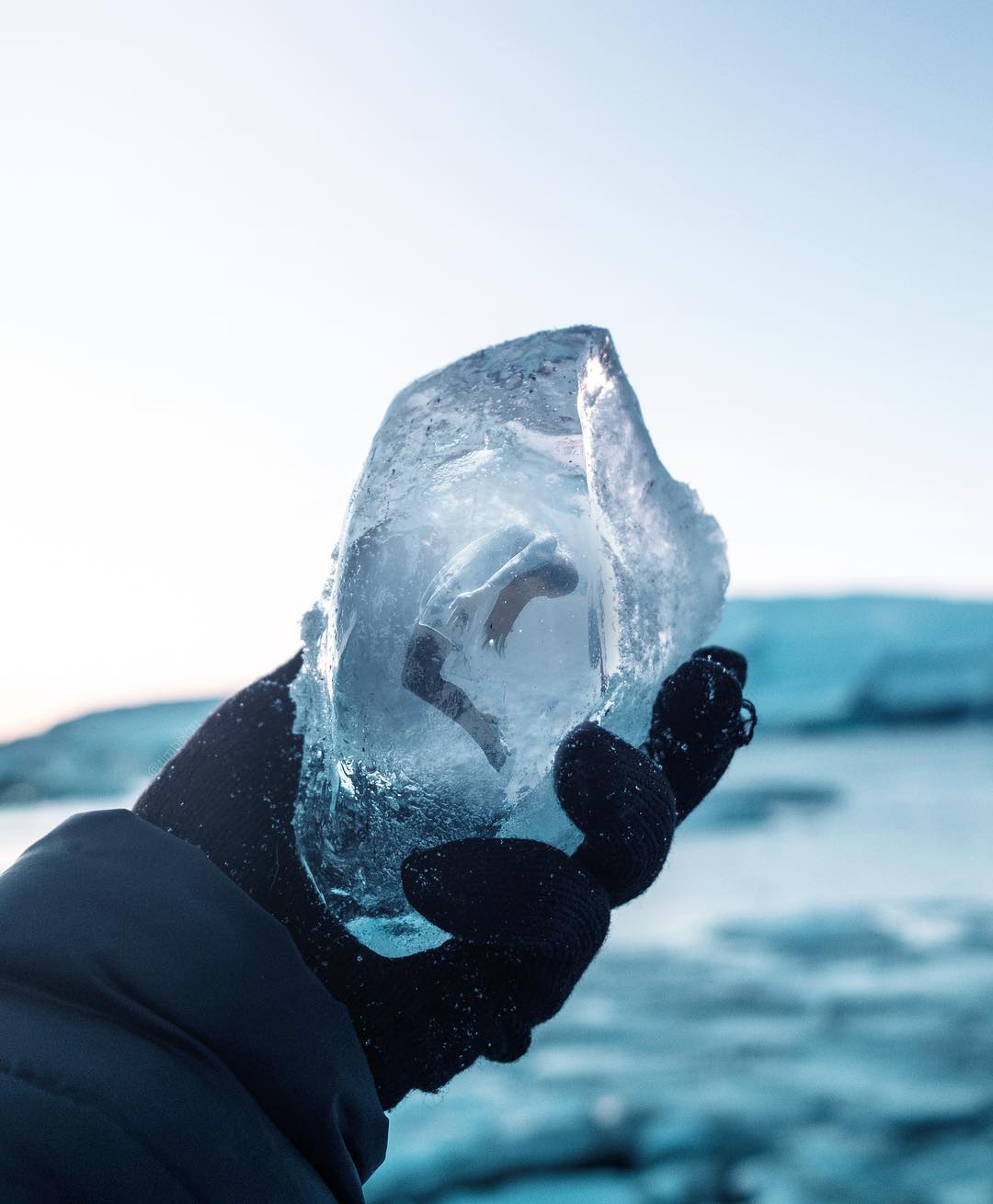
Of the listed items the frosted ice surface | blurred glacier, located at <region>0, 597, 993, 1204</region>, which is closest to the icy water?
blurred glacier, located at <region>0, 597, 993, 1204</region>

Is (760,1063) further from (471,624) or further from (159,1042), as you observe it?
(159,1042)

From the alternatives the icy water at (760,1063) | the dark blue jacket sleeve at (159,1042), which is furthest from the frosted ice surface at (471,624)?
the icy water at (760,1063)

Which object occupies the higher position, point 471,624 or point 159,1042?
point 471,624

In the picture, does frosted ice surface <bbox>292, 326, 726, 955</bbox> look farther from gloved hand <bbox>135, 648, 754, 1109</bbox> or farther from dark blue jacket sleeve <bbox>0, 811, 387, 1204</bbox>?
dark blue jacket sleeve <bbox>0, 811, 387, 1204</bbox>

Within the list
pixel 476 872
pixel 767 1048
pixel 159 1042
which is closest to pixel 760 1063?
pixel 767 1048

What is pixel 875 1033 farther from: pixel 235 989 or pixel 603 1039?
pixel 235 989

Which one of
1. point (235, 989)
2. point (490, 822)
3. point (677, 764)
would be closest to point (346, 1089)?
point (235, 989)

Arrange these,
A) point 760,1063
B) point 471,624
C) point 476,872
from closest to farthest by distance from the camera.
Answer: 1. point 476,872
2. point 471,624
3. point 760,1063
